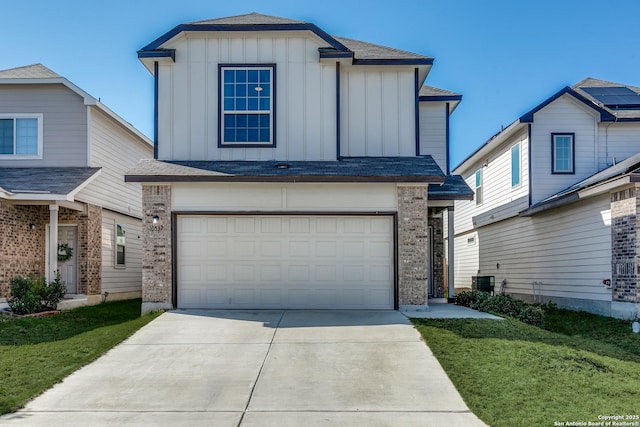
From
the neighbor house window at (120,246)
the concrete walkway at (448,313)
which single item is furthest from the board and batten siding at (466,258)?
the neighbor house window at (120,246)

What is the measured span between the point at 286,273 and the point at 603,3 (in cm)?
1131

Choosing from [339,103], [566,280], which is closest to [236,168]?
[339,103]

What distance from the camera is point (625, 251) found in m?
12.7

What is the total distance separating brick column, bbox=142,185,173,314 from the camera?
12250 millimetres

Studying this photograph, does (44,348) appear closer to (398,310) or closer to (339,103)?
(398,310)

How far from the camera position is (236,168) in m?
12.6

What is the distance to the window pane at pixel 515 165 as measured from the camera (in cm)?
1806

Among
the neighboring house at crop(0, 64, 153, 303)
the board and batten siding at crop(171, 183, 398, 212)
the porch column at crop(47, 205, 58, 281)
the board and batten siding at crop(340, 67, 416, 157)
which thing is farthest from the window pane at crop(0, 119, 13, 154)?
the board and batten siding at crop(340, 67, 416, 157)

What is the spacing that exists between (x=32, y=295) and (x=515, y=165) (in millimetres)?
14102

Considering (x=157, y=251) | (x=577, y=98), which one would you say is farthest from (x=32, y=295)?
(x=577, y=98)

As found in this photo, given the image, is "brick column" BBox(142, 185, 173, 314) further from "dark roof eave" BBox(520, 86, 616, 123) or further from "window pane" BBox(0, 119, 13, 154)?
"dark roof eave" BBox(520, 86, 616, 123)

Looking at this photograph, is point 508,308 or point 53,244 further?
point 53,244

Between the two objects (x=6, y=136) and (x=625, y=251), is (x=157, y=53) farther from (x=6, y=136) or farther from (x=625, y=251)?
(x=625, y=251)

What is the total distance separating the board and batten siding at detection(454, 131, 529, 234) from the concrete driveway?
882cm
